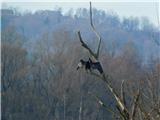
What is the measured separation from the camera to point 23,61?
28031 mm

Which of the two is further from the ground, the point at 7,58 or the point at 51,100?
the point at 7,58

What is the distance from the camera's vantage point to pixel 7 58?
27.4 metres

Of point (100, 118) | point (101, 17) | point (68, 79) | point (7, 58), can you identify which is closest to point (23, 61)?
point (7, 58)

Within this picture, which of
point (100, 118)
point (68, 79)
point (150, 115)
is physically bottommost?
point (100, 118)

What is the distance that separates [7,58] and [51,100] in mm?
3391

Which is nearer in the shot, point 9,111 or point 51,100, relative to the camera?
point 9,111

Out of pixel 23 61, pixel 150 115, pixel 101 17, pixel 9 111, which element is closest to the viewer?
pixel 150 115

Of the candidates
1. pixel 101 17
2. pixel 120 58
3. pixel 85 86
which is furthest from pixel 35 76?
pixel 101 17

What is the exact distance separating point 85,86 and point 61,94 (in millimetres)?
1403

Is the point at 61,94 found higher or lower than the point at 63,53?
lower

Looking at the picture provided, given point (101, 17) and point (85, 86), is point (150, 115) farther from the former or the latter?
point (101, 17)

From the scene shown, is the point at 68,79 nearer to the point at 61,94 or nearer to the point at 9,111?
the point at 61,94

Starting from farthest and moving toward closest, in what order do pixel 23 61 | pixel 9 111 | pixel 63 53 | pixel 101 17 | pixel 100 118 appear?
pixel 101 17
pixel 63 53
pixel 23 61
pixel 100 118
pixel 9 111

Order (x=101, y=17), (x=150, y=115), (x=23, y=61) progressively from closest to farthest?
(x=150, y=115), (x=23, y=61), (x=101, y=17)
